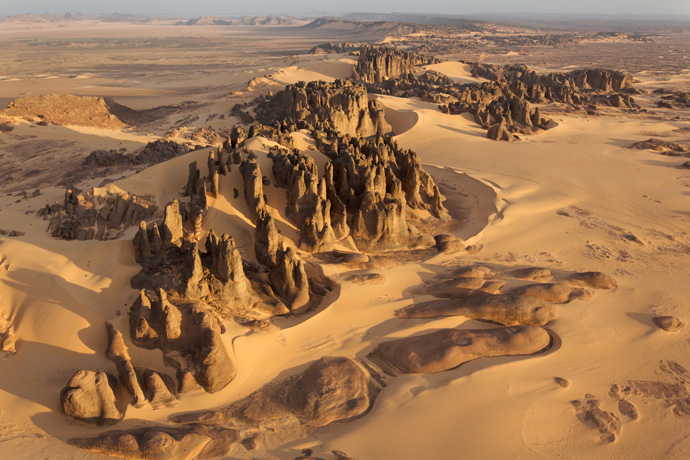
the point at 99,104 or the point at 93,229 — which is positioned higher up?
the point at 99,104

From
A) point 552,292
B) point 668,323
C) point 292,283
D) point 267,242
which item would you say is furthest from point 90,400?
point 668,323

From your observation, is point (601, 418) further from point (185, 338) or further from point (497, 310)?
point (185, 338)

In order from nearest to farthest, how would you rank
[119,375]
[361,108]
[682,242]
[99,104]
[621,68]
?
[119,375]
[682,242]
[361,108]
[99,104]
[621,68]

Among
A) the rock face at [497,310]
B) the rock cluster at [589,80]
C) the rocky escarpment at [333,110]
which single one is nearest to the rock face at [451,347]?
the rock face at [497,310]

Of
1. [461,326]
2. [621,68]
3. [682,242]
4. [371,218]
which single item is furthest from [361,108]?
[621,68]

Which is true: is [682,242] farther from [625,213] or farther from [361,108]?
[361,108]

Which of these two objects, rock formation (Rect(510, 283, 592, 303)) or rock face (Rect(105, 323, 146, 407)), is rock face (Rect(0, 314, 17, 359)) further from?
rock formation (Rect(510, 283, 592, 303))

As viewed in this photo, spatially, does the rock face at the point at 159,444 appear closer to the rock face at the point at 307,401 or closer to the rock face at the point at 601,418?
the rock face at the point at 307,401
